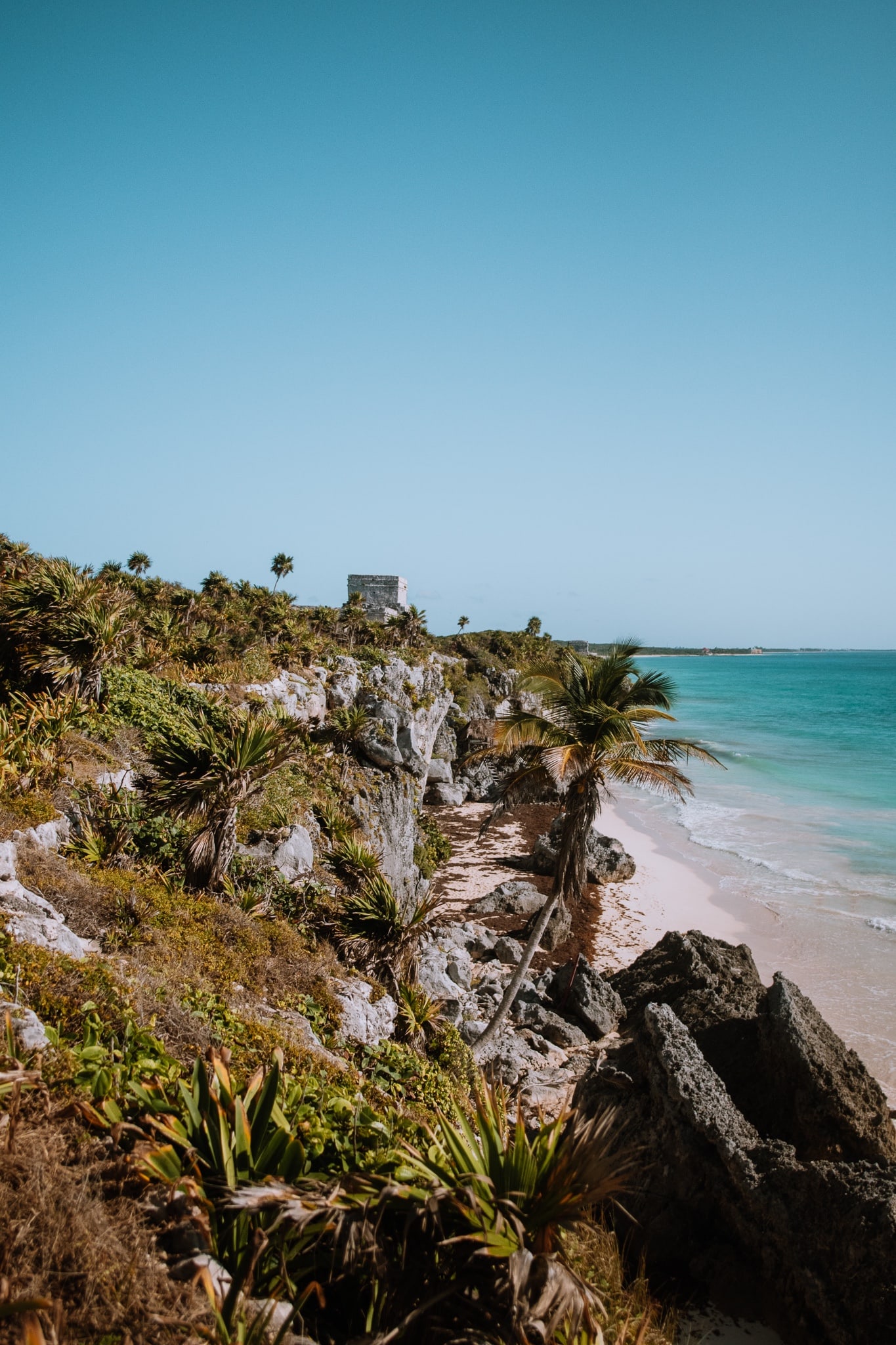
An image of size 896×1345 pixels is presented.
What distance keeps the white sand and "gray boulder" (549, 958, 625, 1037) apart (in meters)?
2.73

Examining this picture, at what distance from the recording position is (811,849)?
27312mm

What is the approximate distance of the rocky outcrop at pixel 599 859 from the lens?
918 inches

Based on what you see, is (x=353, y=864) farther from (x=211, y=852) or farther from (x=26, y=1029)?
(x=26, y=1029)

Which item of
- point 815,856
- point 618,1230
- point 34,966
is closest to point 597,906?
point 815,856

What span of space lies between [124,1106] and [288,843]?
9.15 meters

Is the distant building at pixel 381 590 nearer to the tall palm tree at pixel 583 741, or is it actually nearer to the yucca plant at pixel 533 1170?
the tall palm tree at pixel 583 741

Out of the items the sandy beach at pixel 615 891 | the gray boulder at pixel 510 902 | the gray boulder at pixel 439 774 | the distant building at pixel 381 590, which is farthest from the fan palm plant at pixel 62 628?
the distant building at pixel 381 590

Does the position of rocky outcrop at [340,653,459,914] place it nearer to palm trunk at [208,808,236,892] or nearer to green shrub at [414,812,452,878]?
green shrub at [414,812,452,878]

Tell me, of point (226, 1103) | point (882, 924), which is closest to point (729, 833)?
point (882, 924)

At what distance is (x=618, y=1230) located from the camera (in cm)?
777

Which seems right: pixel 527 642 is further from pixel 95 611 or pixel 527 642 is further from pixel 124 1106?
pixel 124 1106

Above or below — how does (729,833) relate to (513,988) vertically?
below

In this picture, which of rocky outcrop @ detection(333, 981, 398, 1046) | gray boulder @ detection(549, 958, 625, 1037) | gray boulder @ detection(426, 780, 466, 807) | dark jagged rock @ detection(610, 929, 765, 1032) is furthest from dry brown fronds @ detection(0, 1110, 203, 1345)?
gray boulder @ detection(426, 780, 466, 807)

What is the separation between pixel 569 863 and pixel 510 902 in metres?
9.55
